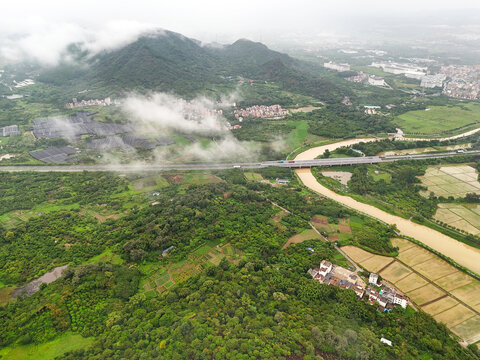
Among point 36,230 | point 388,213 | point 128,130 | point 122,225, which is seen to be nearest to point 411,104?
point 388,213

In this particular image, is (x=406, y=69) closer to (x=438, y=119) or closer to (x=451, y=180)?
(x=438, y=119)

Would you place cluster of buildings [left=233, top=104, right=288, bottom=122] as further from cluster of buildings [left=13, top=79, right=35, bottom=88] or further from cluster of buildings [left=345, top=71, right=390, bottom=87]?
cluster of buildings [left=13, top=79, right=35, bottom=88]

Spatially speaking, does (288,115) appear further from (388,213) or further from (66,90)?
(66,90)

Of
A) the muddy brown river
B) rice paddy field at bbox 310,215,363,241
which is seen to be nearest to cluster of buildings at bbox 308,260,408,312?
rice paddy field at bbox 310,215,363,241

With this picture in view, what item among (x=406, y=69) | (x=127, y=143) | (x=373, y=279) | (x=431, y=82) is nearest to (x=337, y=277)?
(x=373, y=279)

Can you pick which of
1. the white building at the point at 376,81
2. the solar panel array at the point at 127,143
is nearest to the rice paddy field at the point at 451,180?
the solar panel array at the point at 127,143

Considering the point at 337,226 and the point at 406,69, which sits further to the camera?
the point at 406,69
